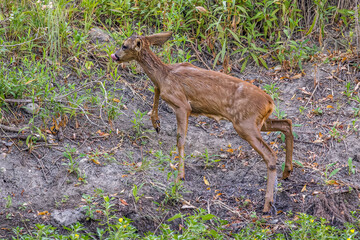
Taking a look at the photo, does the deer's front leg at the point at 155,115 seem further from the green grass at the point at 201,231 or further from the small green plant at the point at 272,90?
the small green plant at the point at 272,90

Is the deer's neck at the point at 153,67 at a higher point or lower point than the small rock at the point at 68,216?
higher

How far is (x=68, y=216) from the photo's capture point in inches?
223

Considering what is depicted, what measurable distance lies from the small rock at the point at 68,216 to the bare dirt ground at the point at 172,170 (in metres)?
0.01

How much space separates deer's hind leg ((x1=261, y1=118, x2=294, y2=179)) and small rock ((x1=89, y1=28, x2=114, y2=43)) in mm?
3572

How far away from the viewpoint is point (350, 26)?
977 cm

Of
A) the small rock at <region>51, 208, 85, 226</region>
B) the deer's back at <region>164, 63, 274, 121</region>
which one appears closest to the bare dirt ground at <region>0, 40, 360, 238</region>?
the small rock at <region>51, 208, 85, 226</region>

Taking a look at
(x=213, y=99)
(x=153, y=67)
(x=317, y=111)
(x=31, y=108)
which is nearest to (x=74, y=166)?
(x=31, y=108)

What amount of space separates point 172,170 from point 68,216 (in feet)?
5.63

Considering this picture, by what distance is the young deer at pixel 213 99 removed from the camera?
6473mm

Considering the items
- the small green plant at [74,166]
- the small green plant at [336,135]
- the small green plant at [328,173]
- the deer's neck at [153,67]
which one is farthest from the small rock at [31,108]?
the small green plant at [336,135]

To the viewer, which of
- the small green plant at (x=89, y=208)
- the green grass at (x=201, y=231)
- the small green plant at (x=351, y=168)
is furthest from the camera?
the small green plant at (x=351, y=168)

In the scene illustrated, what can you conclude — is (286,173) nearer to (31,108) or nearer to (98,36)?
(31,108)

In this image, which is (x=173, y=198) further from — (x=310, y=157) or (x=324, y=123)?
(x=324, y=123)

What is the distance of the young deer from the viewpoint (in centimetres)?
647
